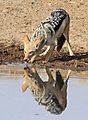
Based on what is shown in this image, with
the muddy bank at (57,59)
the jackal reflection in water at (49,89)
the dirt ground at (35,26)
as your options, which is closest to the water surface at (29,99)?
the jackal reflection in water at (49,89)

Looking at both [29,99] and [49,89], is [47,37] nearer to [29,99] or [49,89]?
[49,89]

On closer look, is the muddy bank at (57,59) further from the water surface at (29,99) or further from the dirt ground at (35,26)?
the water surface at (29,99)

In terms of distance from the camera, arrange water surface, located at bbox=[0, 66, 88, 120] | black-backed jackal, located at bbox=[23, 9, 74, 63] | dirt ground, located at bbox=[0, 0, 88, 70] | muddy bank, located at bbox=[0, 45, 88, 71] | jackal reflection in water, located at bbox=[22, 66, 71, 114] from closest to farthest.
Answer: water surface, located at bbox=[0, 66, 88, 120] < jackal reflection in water, located at bbox=[22, 66, 71, 114] < black-backed jackal, located at bbox=[23, 9, 74, 63] < muddy bank, located at bbox=[0, 45, 88, 71] < dirt ground, located at bbox=[0, 0, 88, 70]

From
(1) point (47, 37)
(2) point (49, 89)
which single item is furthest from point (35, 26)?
(2) point (49, 89)

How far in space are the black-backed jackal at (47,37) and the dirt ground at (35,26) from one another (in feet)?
1.01

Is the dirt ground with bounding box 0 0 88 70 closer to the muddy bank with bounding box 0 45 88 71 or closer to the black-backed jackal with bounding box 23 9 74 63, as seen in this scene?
the muddy bank with bounding box 0 45 88 71

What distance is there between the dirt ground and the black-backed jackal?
1.01 feet

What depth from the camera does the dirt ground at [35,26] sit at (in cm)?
1652

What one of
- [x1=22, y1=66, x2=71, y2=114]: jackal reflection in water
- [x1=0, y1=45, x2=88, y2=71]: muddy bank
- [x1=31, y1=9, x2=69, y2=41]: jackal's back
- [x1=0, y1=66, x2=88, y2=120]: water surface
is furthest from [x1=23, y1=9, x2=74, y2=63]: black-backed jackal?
[x1=22, y1=66, x2=71, y2=114]: jackal reflection in water

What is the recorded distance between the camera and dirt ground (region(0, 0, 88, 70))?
1652 centimetres

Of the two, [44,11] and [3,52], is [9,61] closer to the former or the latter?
[3,52]

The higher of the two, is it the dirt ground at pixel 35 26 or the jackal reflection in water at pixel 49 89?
the jackal reflection in water at pixel 49 89

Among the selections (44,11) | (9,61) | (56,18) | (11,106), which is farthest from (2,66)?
(44,11)

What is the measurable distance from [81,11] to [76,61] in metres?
4.78
